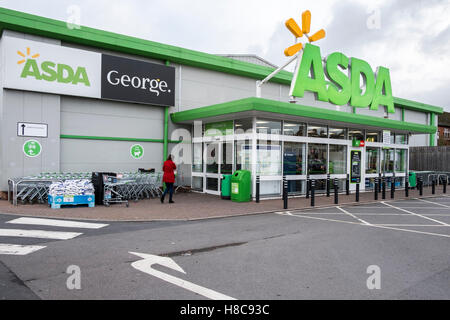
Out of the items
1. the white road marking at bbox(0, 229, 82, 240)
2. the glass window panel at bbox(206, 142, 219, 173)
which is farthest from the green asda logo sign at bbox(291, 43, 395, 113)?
the white road marking at bbox(0, 229, 82, 240)

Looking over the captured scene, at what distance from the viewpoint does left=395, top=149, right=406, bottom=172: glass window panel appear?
66.6 ft

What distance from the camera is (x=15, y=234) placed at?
23.7 feet

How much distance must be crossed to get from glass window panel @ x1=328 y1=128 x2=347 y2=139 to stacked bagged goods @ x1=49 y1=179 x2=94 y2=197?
11263mm

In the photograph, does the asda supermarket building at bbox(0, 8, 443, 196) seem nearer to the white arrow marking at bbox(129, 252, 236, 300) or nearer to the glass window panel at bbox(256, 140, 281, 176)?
the glass window panel at bbox(256, 140, 281, 176)

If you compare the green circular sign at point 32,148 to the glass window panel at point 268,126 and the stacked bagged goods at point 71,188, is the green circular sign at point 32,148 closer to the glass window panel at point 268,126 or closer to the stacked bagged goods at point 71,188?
the stacked bagged goods at point 71,188

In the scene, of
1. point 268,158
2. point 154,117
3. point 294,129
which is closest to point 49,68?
point 154,117

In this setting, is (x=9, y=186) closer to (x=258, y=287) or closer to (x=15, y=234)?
(x=15, y=234)

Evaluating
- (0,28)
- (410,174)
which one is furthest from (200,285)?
(410,174)

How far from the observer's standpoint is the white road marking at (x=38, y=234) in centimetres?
710

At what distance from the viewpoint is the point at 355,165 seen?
17.6 m

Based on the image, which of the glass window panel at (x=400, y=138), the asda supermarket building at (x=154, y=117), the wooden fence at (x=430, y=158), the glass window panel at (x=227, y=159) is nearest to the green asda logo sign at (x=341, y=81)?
the asda supermarket building at (x=154, y=117)

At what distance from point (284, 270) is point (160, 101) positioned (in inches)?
473

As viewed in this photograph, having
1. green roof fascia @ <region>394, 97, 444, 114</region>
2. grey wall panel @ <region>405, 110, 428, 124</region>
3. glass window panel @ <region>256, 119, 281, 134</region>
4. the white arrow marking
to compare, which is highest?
green roof fascia @ <region>394, 97, 444, 114</region>

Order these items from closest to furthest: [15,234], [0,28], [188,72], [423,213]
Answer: [15,234]
[423,213]
[0,28]
[188,72]
